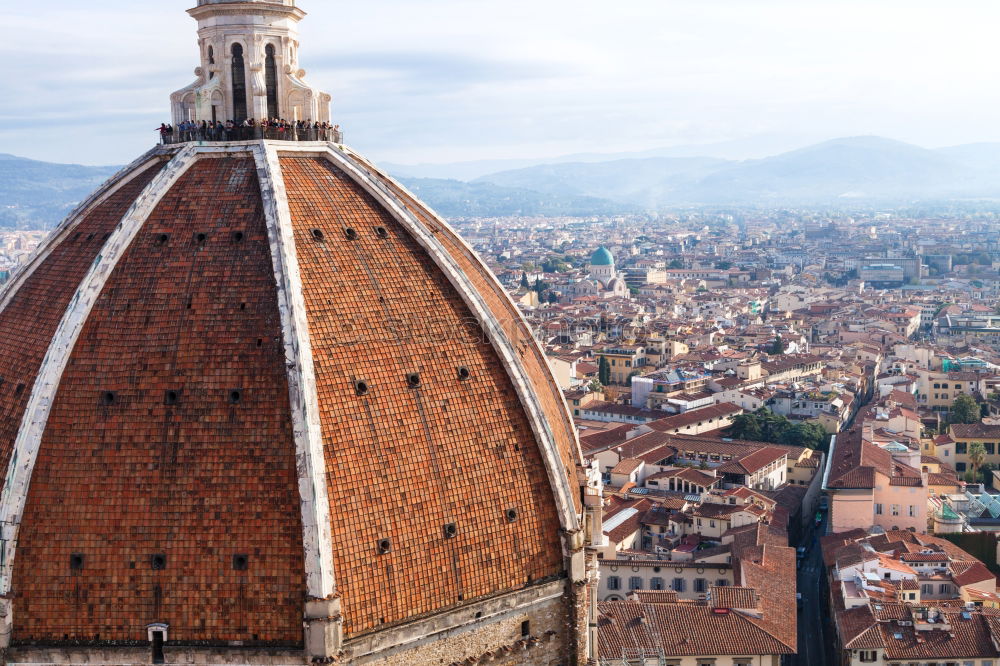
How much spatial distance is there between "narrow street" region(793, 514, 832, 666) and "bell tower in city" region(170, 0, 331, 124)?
88.5 ft

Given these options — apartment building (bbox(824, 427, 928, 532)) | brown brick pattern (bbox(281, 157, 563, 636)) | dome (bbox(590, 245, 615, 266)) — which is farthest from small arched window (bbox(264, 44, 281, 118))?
dome (bbox(590, 245, 615, 266))

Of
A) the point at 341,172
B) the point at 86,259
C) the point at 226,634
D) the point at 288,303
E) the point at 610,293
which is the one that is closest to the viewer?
the point at 226,634

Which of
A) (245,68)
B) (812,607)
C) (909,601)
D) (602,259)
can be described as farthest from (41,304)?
(602,259)

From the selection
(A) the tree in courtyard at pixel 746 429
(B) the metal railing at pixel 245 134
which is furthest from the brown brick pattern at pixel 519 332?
(A) the tree in courtyard at pixel 746 429

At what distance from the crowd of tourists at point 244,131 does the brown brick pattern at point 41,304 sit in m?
0.58

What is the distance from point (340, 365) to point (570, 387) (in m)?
58.7

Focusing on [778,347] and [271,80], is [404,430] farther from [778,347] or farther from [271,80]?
[778,347]

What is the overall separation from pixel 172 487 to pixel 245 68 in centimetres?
605

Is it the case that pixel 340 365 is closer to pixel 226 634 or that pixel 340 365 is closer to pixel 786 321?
pixel 226 634

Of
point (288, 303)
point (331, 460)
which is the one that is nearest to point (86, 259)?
point (288, 303)

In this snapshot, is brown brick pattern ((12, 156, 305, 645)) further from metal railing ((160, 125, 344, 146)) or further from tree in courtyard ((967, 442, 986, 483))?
tree in courtyard ((967, 442, 986, 483))

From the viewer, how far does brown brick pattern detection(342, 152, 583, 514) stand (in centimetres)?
1591

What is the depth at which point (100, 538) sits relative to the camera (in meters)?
Result: 12.7

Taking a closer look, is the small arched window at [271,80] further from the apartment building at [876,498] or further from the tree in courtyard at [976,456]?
the tree in courtyard at [976,456]
